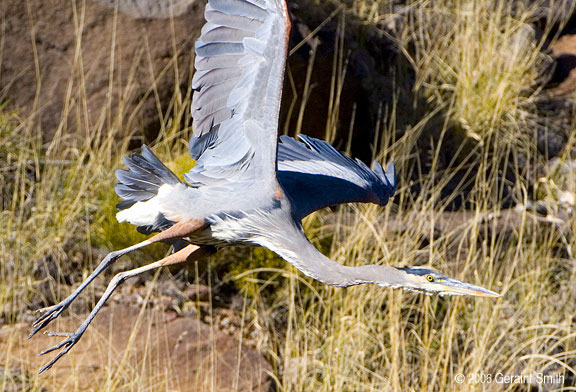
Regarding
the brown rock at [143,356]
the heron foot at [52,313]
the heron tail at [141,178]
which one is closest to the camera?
the heron foot at [52,313]

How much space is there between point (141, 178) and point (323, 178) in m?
0.75

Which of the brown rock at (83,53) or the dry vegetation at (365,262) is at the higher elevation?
the brown rock at (83,53)

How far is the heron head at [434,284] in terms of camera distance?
277cm

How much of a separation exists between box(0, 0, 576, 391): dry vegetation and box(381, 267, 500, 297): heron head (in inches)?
46.3

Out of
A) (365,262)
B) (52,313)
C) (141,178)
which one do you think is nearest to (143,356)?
(52,313)

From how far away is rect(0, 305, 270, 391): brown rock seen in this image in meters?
3.96

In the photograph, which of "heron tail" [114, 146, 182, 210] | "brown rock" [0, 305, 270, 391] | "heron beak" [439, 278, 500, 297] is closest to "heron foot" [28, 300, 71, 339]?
"heron tail" [114, 146, 182, 210]

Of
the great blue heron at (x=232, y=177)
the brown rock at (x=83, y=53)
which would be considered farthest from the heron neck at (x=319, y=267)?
the brown rock at (x=83, y=53)

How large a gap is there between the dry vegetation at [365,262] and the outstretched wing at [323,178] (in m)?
0.67

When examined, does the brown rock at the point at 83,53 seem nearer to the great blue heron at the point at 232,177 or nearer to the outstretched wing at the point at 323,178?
the outstretched wing at the point at 323,178

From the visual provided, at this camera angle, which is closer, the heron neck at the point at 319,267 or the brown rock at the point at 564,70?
the heron neck at the point at 319,267

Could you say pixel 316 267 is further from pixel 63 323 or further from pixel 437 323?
pixel 437 323

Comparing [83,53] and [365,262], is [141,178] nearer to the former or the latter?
[365,262]

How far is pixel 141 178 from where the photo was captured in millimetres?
3332
